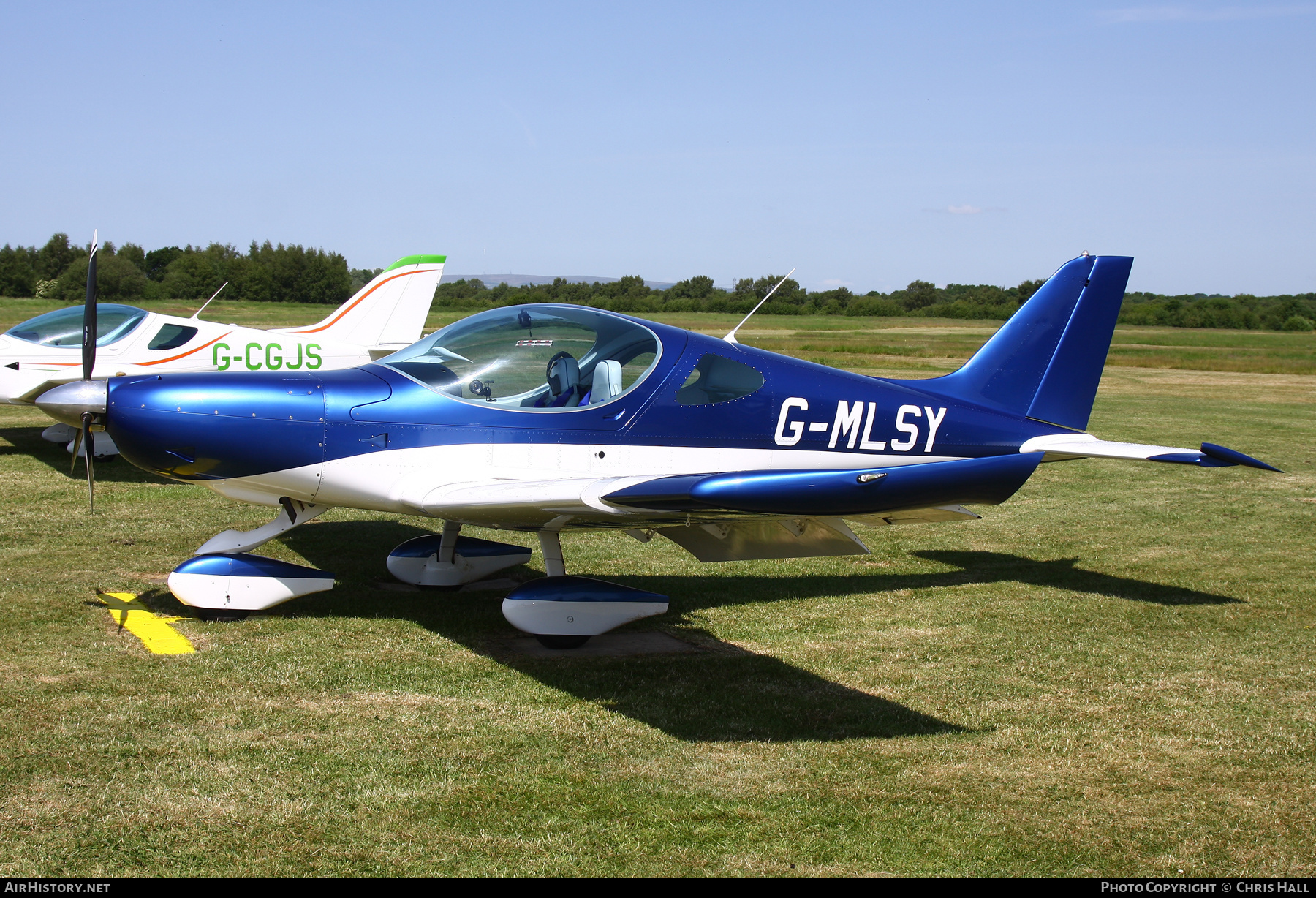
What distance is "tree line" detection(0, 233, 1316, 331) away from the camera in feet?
167

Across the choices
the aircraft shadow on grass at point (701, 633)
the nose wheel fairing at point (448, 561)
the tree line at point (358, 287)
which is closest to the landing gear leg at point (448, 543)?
the nose wheel fairing at point (448, 561)

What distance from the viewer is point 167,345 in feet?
39.4

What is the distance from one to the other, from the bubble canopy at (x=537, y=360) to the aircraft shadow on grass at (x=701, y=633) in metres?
1.53

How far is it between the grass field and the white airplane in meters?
3.04

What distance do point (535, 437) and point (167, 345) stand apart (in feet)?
26.5

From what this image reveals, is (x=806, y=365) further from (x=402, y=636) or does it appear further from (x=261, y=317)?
(x=261, y=317)

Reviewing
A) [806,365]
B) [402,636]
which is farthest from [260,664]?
[806,365]

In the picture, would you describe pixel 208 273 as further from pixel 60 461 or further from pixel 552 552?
pixel 552 552

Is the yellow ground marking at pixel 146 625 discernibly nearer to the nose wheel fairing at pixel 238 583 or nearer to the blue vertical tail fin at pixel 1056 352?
the nose wheel fairing at pixel 238 583

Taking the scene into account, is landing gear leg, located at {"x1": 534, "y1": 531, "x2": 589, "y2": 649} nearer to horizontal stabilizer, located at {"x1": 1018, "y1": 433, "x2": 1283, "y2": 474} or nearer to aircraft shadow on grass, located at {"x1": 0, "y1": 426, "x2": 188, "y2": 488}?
horizontal stabilizer, located at {"x1": 1018, "y1": 433, "x2": 1283, "y2": 474}

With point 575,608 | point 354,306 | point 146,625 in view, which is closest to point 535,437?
point 575,608

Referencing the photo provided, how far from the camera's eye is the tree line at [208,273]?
5647 cm

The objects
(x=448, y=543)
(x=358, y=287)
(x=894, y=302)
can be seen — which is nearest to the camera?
(x=448, y=543)

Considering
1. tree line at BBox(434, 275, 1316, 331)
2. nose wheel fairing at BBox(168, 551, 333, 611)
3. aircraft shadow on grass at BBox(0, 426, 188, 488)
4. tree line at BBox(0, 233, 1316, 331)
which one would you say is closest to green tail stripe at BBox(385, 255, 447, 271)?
aircraft shadow on grass at BBox(0, 426, 188, 488)
